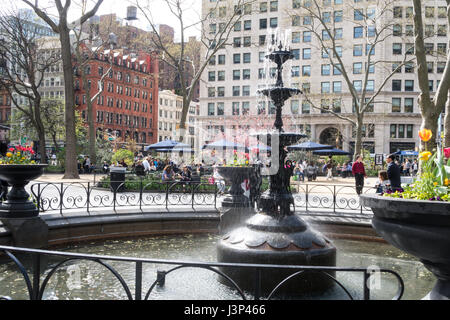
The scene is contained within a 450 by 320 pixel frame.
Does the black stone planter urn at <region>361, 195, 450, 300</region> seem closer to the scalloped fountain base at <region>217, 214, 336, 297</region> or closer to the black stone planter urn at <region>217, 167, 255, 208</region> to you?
the scalloped fountain base at <region>217, 214, 336, 297</region>

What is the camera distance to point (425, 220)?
11.5 feet

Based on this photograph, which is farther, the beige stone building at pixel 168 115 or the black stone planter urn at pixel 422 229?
the beige stone building at pixel 168 115

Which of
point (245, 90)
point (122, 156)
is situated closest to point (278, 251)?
point (122, 156)

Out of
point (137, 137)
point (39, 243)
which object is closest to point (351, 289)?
point (39, 243)

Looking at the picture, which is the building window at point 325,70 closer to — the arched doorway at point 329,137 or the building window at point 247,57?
the arched doorway at point 329,137

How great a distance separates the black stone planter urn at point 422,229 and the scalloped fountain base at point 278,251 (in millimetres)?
3433

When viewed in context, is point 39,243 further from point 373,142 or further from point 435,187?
point 373,142

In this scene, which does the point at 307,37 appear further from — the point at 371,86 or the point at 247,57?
the point at 371,86

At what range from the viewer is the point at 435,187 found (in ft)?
12.4

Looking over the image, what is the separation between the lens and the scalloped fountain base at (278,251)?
23.4 ft

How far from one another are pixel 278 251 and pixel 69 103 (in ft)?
73.4

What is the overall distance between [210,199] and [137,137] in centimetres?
7743

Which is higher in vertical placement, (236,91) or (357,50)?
(357,50)

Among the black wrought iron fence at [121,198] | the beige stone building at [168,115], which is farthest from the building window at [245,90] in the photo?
the black wrought iron fence at [121,198]
